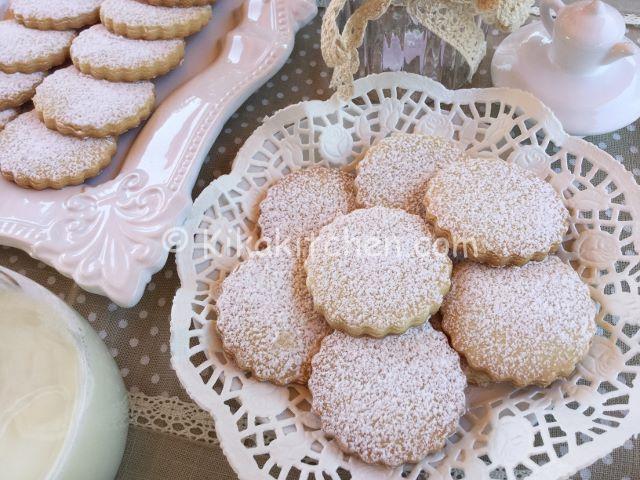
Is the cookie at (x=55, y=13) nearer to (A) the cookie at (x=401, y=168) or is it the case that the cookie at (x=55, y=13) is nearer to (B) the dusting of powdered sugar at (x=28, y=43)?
(B) the dusting of powdered sugar at (x=28, y=43)

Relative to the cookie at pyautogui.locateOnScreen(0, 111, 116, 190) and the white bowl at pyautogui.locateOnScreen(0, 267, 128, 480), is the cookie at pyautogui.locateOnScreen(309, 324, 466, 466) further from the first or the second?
the cookie at pyautogui.locateOnScreen(0, 111, 116, 190)

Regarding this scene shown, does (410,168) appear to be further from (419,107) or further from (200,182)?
(200,182)

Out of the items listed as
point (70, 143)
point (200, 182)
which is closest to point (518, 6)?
point (200, 182)

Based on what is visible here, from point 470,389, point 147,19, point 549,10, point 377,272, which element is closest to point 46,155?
point 147,19

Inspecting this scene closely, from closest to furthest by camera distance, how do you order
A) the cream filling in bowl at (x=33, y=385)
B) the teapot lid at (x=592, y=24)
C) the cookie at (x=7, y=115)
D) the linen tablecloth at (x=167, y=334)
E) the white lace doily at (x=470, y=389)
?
the cream filling in bowl at (x=33, y=385), the white lace doily at (x=470, y=389), the linen tablecloth at (x=167, y=334), the teapot lid at (x=592, y=24), the cookie at (x=7, y=115)

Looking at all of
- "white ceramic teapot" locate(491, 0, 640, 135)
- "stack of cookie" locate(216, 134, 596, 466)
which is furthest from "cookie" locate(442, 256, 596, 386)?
"white ceramic teapot" locate(491, 0, 640, 135)

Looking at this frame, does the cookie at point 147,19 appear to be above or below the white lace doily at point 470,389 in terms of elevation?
above

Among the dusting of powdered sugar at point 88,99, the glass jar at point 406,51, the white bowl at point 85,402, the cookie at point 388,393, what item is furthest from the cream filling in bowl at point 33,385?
the glass jar at point 406,51
